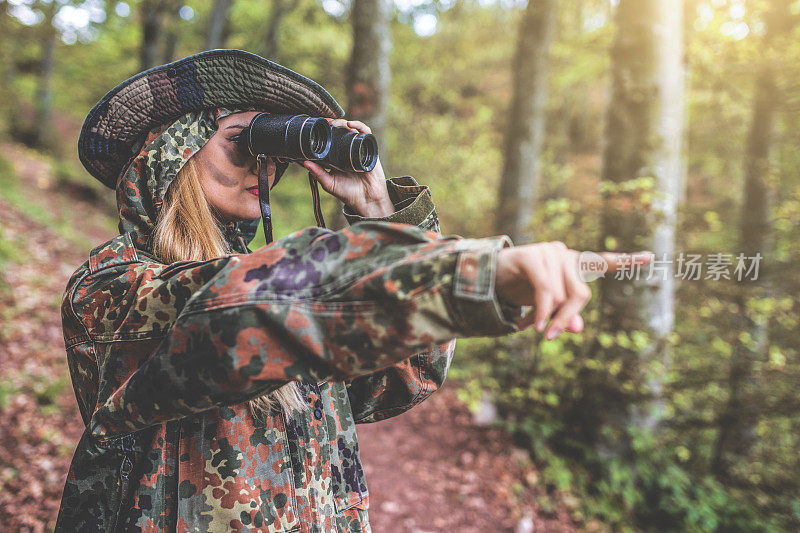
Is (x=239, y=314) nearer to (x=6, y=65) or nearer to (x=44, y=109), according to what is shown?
(x=6, y=65)

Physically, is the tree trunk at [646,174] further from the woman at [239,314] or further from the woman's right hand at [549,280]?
the woman's right hand at [549,280]

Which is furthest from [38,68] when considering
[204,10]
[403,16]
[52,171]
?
[403,16]

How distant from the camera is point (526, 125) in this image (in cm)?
655

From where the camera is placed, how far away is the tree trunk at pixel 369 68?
418cm

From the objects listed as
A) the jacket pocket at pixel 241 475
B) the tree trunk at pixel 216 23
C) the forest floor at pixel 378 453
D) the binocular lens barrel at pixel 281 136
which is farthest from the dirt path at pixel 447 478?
the tree trunk at pixel 216 23

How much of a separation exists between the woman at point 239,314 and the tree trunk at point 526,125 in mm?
5053

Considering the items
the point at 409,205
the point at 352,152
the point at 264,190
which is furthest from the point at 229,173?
the point at 409,205

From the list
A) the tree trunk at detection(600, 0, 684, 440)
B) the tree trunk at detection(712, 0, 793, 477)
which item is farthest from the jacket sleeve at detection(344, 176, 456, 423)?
the tree trunk at detection(712, 0, 793, 477)

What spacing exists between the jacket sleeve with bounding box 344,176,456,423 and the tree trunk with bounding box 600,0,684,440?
3.20 m

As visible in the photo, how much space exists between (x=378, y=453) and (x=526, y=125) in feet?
14.7

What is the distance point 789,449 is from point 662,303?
1.75 metres

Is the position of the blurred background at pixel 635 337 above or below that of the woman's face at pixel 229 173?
below

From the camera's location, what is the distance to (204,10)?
41.8ft

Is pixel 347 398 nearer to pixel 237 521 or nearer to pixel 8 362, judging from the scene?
pixel 237 521
